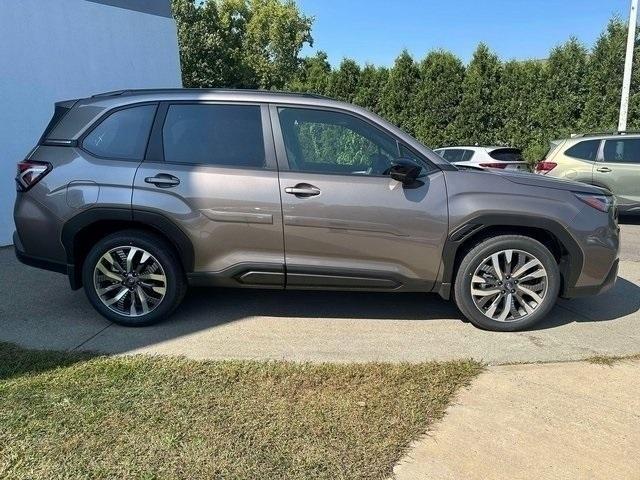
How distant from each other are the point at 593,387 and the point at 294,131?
9.32 feet

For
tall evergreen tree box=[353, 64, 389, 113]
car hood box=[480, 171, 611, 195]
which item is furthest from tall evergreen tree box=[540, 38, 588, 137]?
car hood box=[480, 171, 611, 195]

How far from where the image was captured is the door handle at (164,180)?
4.17 metres

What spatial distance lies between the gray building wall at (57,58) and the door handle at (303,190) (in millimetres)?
5287

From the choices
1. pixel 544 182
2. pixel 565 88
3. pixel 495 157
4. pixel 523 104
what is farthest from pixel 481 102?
pixel 544 182

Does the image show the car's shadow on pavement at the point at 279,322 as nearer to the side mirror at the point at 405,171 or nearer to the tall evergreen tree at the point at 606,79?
the side mirror at the point at 405,171

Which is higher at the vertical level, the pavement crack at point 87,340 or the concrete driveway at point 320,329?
the pavement crack at point 87,340

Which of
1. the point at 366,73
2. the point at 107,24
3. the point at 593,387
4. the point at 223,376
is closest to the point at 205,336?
the point at 223,376

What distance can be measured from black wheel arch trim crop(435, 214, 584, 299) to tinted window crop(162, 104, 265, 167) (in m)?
1.64

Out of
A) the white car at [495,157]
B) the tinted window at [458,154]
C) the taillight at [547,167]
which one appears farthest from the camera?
the tinted window at [458,154]

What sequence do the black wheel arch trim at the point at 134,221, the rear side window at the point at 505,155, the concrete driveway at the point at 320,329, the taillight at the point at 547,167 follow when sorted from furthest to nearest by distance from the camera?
the rear side window at the point at 505,155 → the taillight at the point at 547,167 → the black wheel arch trim at the point at 134,221 → the concrete driveway at the point at 320,329

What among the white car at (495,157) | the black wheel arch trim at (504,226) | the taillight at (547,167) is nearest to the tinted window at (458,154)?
the white car at (495,157)

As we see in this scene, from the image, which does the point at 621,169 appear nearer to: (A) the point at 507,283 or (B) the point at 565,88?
(B) the point at 565,88

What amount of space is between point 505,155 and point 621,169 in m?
2.17

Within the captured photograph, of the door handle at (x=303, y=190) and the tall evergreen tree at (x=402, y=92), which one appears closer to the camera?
the door handle at (x=303, y=190)
